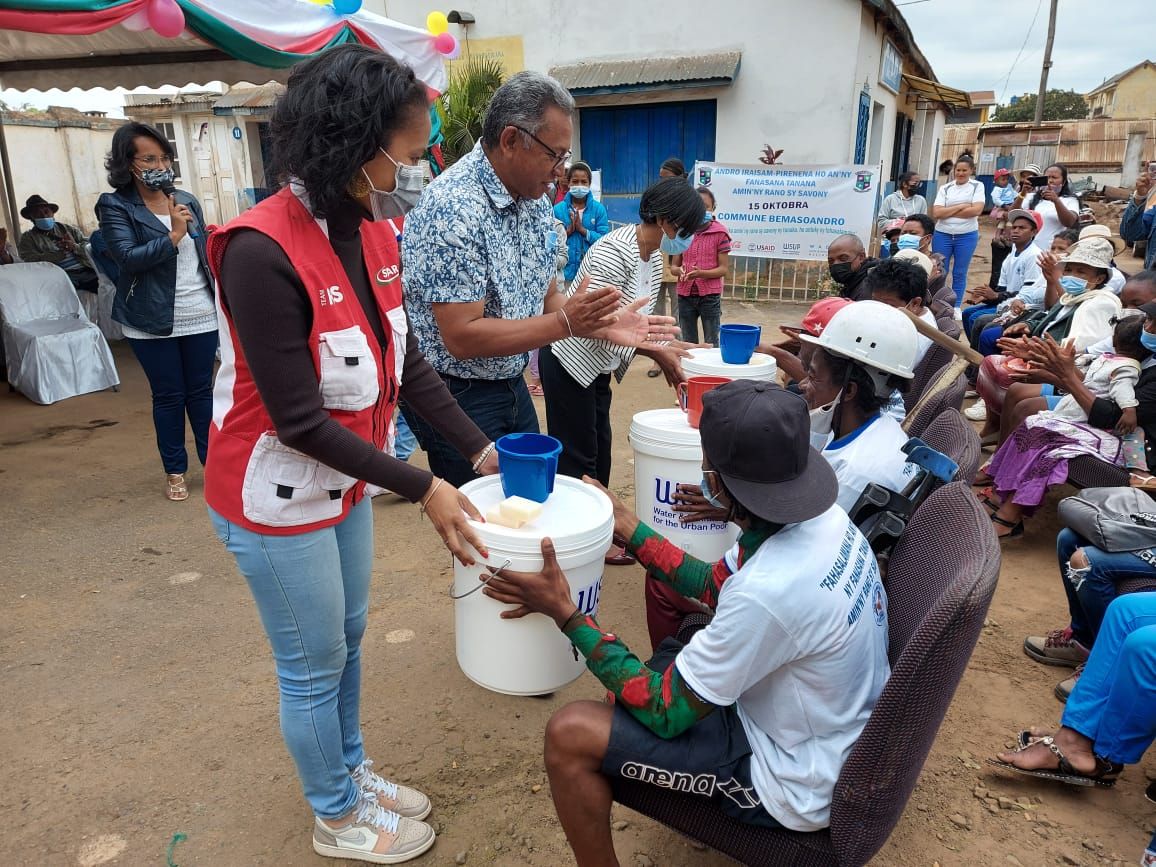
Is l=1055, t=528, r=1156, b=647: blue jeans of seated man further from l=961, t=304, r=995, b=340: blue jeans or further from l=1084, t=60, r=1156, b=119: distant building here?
l=1084, t=60, r=1156, b=119: distant building

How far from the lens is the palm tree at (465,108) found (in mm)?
9938

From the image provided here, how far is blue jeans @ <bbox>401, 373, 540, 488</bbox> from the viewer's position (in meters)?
2.63

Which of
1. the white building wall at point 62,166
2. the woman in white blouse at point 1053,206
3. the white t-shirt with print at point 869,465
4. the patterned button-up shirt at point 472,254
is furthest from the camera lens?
the white building wall at point 62,166

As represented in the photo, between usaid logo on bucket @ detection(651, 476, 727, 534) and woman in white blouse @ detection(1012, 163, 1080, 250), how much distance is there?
6.02 m

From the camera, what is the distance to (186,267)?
4273mm

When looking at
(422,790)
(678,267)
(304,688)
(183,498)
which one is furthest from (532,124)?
(678,267)

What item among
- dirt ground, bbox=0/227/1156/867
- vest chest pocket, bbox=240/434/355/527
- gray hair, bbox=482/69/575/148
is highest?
gray hair, bbox=482/69/575/148

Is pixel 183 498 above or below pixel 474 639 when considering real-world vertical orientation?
below

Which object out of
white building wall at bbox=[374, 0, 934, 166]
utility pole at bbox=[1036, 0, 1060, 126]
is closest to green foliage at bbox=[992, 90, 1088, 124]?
utility pole at bbox=[1036, 0, 1060, 126]

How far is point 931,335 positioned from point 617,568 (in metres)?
1.80

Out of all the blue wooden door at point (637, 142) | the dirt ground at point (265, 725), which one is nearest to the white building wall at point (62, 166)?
the blue wooden door at point (637, 142)

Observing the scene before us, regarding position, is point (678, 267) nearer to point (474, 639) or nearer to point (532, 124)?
A: point (532, 124)

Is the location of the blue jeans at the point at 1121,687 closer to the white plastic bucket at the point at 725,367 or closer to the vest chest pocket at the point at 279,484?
the white plastic bucket at the point at 725,367

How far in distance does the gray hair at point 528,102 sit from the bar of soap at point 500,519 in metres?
1.16
